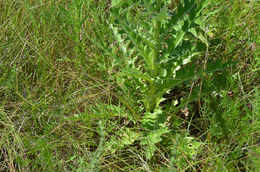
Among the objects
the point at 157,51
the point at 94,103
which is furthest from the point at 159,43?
the point at 94,103

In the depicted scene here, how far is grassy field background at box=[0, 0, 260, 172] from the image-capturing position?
72.4 inches

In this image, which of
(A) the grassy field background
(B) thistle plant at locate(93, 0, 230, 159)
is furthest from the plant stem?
(A) the grassy field background

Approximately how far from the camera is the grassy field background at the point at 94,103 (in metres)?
1.84

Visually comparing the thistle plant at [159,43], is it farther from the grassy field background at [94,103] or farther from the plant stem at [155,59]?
the grassy field background at [94,103]

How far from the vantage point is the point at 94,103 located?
7.23ft

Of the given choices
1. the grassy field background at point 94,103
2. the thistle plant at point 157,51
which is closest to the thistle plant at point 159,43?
the thistle plant at point 157,51

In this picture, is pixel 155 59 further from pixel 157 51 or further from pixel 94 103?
pixel 94 103

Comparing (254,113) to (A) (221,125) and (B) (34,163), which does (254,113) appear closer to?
(A) (221,125)

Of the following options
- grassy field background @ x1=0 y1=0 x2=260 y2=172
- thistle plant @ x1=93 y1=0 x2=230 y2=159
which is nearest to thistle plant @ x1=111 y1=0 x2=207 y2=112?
thistle plant @ x1=93 y1=0 x2=230 y2=159

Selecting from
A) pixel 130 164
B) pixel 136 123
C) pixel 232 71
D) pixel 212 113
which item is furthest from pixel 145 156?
pixel 232 71

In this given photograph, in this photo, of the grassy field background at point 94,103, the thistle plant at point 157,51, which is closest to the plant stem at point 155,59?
the thistle plant at point 157,51

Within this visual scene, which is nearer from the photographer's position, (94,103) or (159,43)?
(159,43)

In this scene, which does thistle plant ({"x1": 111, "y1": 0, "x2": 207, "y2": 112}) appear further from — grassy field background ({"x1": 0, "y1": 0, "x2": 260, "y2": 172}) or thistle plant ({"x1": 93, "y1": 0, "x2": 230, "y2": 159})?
grassy field background ({"x1": 0, "y1": 0, "x2": 260, "y2": 172})

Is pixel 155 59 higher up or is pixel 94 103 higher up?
pixel 155 59
